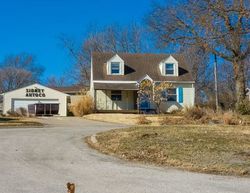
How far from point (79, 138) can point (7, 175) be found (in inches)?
339

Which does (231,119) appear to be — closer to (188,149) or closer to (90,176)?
(188,149)

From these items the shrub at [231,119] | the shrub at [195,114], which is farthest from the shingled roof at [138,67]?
the shrub at [231,119]

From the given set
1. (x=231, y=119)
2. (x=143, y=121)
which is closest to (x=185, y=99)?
(x=143, y=121)

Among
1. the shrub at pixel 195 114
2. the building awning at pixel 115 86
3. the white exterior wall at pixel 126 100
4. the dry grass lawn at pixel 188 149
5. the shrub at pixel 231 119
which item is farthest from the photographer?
the white exterior wall at pixel 126 100

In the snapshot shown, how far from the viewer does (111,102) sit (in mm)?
43188

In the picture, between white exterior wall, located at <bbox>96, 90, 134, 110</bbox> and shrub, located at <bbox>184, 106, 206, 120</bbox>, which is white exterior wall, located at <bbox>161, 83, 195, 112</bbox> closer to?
white exterior wall, located at <bbox>96, 90, 134, 110</bbox>

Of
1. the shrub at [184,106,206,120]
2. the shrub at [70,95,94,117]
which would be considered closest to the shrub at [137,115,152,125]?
the shrub at [184,106,206,120]

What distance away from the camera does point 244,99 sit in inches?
1323

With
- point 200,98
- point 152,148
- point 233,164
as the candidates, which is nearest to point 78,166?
point 152,148

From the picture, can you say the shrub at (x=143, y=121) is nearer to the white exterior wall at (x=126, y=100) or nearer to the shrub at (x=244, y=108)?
the shrub at (x=244, y=108)

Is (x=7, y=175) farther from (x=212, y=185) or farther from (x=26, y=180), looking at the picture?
(x=212, y=185)

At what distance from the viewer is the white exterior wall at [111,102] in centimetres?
4288

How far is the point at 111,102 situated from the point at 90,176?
33.0 m

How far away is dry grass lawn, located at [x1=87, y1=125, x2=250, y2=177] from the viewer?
11.8 m
